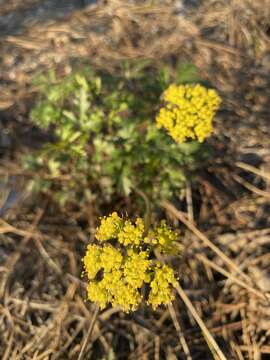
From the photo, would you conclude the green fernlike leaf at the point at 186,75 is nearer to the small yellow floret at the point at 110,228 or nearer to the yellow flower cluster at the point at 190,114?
the yellow flower cluster at the point at 190,114

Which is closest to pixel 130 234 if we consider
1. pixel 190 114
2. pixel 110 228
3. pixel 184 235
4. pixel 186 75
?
pixel 110 228

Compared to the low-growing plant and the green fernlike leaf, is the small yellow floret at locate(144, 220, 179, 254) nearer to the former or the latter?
the low-growing plant

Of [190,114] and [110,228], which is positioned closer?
[110,228]

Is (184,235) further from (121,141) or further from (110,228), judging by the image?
(110,228)

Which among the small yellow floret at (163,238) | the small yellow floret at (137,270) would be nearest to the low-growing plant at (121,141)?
the small yellow floret at (163,238)

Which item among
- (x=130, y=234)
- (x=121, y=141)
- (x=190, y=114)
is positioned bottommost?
(x=130, y=234)

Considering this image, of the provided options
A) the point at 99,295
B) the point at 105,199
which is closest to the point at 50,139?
the point at 105,199

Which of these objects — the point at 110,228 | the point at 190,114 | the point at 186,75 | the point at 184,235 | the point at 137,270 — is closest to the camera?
the point at 137,270
